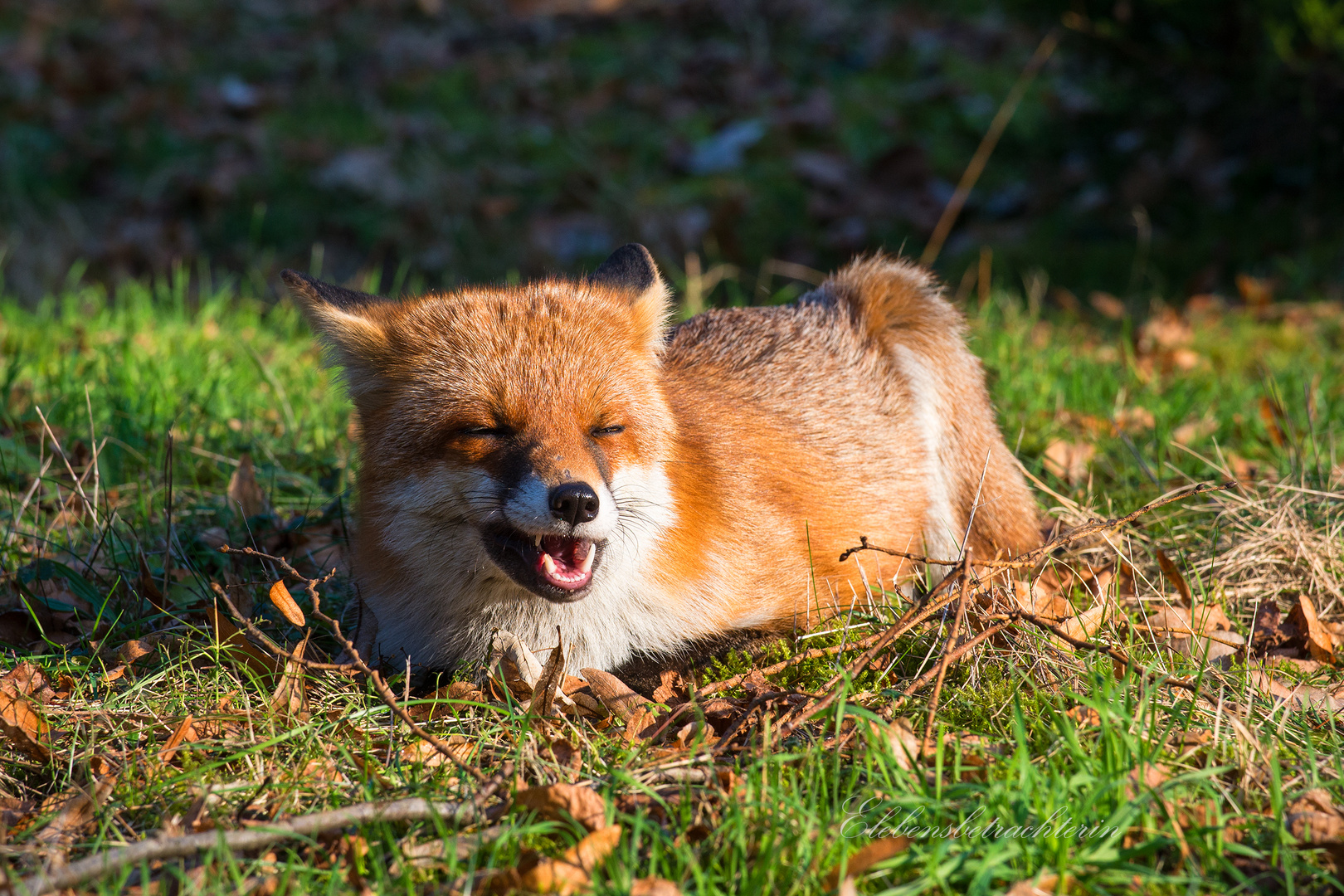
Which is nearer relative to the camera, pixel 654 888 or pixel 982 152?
pixel 654 888

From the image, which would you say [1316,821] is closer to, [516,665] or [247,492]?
[516,665]

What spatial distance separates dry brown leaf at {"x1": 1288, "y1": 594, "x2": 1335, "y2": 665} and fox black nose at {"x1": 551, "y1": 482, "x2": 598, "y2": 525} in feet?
8.54

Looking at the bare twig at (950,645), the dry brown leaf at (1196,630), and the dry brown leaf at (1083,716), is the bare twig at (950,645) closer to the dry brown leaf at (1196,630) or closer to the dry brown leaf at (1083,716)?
the dry brown leaf at (1083,716)

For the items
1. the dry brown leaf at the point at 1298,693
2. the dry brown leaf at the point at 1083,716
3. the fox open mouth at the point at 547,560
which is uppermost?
the dry brown leaf at the point at 1298,693

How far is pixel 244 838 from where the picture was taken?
2463 millimetres

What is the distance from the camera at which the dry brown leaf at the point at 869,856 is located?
237 cm

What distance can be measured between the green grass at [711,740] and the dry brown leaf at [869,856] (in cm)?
3

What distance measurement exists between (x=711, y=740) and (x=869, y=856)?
2.47 feet

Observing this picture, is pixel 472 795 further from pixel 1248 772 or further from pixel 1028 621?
pixel 1248 772

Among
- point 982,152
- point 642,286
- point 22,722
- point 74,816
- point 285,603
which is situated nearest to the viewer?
point 74,816


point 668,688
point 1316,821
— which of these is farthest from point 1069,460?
point 1316,821

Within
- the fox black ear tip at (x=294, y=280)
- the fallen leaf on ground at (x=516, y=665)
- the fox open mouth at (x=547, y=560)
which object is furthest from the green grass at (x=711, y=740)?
the fox black ear tip at (x=294, y=280)

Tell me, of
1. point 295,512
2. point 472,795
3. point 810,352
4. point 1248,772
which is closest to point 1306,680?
point 1248,772

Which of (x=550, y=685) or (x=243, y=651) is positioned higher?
(x=550, y=685)
